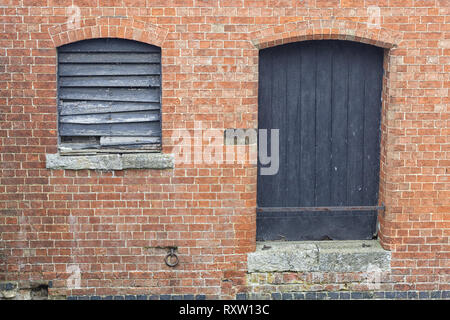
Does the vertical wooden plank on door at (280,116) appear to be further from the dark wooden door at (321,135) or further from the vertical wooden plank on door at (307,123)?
the vertical wooden plank on door at (307,123)

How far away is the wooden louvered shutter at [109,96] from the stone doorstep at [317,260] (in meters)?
1.70

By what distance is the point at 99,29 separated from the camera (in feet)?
22.4

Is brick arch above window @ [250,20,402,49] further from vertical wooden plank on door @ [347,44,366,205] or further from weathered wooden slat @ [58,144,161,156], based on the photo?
weathered wooden slat @ [58,144,161,156]

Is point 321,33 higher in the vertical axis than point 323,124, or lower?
higher

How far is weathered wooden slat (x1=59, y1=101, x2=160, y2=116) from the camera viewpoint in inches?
279

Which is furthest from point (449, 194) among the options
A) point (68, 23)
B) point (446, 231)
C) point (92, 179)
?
point (68, 23)

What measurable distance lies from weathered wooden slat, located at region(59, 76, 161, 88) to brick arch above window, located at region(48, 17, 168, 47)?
436 mm

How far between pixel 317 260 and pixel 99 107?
2.94m

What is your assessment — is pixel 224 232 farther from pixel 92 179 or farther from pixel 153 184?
pixel 92 179

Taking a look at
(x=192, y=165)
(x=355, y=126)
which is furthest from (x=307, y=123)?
(x=192, y=165)

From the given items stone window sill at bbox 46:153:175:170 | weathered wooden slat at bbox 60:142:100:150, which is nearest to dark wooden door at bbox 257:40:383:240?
stone window sill at bbox 46:153:175:170

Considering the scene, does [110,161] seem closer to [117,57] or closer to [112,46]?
[117,57]

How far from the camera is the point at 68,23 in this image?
22.4 feet

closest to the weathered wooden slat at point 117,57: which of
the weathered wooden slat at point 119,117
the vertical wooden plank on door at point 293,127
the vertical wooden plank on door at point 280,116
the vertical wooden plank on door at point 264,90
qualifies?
the weathered wooden slat at point 119,117
